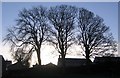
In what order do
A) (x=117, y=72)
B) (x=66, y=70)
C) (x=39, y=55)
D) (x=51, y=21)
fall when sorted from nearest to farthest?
(x=117, y=72), (x=66, y=70), (x=39, y=55), (x=51, y=21)

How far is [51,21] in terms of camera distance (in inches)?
1478

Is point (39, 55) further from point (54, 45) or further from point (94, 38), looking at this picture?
point (94, 38)

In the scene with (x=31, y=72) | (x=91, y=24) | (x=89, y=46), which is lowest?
(x=31, y=72)

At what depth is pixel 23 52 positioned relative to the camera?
35.6m

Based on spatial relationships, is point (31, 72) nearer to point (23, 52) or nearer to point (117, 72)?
point (23, 52)

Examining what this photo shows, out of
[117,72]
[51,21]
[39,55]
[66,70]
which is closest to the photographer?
[117,72]

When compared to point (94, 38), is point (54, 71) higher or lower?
lower

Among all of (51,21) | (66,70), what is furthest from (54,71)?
(51,21)

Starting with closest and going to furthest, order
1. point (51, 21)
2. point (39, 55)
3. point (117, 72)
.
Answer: point (117, 72)
point (39, 55)
point (51, 21)

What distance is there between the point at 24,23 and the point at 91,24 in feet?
27.2

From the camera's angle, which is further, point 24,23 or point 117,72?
point 24,23

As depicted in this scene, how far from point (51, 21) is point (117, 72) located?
11.8 meters

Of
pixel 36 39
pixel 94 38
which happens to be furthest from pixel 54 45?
pixel 94 38

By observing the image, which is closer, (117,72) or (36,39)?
(117,72)
